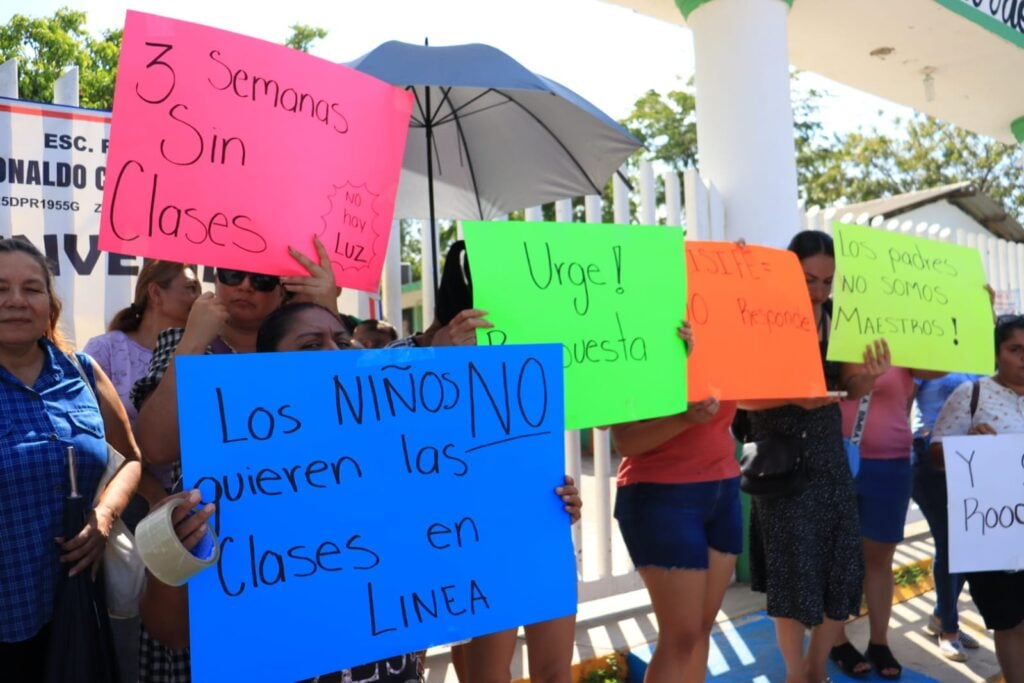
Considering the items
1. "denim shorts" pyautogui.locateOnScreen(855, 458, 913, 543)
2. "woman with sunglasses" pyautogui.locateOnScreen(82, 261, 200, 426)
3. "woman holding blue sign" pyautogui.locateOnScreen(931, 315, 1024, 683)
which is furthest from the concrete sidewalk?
"woman with sunglasses" pyautogui.locateOnScreen(82, 261, 200, 426)

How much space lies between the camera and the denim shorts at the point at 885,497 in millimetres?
4688

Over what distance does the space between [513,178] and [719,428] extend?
153cm

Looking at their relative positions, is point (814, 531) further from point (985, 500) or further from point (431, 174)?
point (431, 174)

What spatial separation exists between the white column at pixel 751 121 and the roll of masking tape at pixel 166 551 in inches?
187

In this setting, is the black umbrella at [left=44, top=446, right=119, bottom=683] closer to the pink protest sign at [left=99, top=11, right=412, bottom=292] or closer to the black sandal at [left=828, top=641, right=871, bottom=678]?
the pink protest sign at [left=99, top=11, right=412, bottom=292]

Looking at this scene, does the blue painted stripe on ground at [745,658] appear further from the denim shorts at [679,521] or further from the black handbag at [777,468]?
the denim shorts at [679,521]

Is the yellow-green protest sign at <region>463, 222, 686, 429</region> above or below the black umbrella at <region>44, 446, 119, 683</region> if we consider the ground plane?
above

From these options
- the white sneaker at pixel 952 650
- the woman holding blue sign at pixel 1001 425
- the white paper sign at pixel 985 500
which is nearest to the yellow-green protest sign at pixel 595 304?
the white paper sign at pixel 985 500

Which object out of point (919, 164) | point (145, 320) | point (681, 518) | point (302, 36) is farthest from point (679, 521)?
→ point (919, 164)

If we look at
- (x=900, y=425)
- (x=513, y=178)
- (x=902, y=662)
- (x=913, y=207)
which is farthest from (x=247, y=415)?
(x=913, y=207)

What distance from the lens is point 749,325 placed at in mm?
3309

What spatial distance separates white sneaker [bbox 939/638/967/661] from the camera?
5.05 m

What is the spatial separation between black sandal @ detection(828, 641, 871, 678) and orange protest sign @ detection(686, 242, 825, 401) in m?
1.93

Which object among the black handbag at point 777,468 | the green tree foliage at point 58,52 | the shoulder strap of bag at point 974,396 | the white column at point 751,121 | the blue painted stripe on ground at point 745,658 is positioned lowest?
the blue painted stripe on ground at point 745,658
